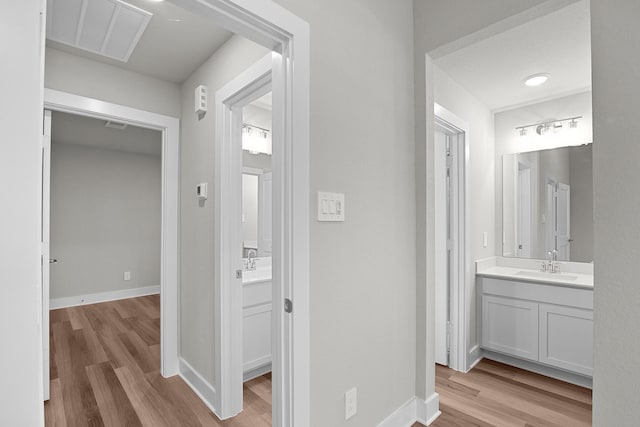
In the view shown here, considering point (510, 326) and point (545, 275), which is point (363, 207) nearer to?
point (510, 326)

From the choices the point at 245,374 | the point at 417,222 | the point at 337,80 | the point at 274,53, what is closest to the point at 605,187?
the point at 417,222

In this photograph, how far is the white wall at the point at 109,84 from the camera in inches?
81.9

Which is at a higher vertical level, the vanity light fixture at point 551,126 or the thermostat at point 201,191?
the vanity light fixture at point 551,126

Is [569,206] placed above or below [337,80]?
below

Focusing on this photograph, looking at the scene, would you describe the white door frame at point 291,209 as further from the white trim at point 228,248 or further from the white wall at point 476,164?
the white wall at point 476,164

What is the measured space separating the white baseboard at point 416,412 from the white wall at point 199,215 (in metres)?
1.25

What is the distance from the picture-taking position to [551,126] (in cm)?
288

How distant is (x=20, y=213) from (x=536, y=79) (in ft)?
10.5

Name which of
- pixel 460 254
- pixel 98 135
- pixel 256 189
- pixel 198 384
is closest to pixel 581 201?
pixel 460 254

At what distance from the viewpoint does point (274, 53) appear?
136cm

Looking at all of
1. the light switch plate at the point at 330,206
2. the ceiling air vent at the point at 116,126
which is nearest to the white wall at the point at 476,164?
the light switch plate at the point at 330,206

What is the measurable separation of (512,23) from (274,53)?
1206mm

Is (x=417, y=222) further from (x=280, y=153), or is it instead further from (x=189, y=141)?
(x=189, y=141)

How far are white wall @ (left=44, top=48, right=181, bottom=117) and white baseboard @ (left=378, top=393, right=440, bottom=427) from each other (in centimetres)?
272
